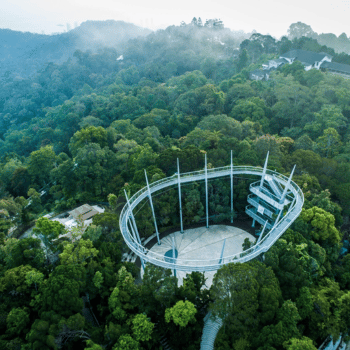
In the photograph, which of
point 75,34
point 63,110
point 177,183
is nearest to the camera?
point 177,183

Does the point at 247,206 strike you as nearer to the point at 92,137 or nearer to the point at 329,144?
the point at 329,144

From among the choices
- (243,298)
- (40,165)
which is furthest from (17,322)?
(40,165)

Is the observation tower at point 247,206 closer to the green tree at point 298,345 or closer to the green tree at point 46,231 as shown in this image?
the green tree at point 46,231

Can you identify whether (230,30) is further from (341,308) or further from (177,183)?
(341,308)

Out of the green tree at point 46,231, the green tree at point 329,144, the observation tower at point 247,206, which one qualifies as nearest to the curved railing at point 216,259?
the observation tower at point 247,206

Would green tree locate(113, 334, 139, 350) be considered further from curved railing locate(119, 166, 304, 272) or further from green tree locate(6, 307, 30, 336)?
green tree locate(6, 307, 30, 336)

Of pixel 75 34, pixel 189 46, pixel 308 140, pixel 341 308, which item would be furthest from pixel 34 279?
pixel 75 34
